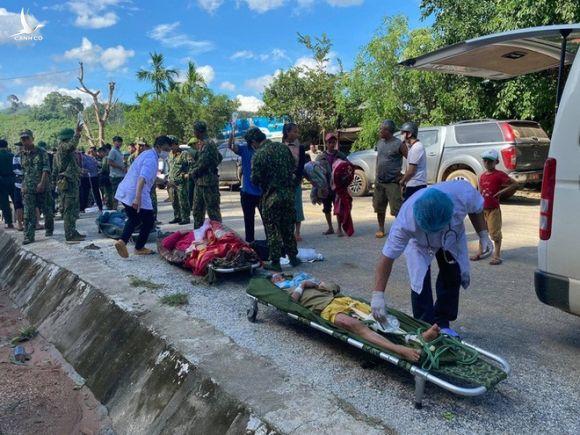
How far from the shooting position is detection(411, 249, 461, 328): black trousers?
3434 millimetres

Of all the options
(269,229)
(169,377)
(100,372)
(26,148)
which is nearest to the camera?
(169,377)

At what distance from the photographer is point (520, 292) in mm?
4934

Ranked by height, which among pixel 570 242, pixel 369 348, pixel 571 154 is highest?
pixel 571 154

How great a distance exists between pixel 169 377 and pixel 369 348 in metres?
1.55

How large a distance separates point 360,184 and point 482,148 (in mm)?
3570

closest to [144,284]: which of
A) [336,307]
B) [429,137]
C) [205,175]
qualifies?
[205,175]

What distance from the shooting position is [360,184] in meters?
13.1

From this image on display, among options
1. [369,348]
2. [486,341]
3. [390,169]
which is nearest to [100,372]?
[369,348]

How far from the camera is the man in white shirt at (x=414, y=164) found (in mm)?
6461

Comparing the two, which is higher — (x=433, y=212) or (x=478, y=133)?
(x=478, y=133)

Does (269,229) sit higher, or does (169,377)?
(269,229)

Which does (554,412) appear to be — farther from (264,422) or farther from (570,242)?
(264,422)

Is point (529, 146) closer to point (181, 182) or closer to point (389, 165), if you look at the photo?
point (389, 165)

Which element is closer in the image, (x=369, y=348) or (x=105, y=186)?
(x=369, y=348)
